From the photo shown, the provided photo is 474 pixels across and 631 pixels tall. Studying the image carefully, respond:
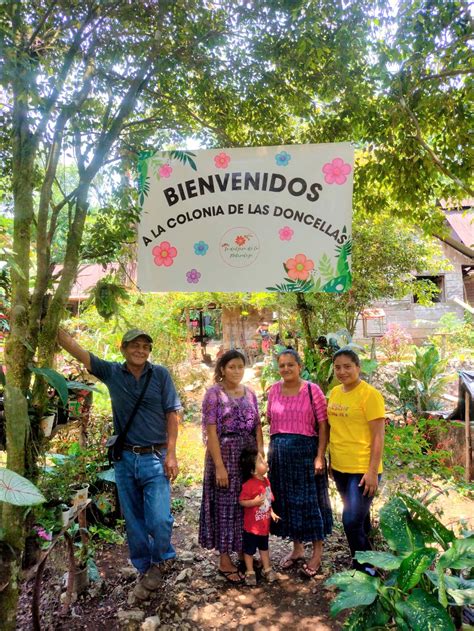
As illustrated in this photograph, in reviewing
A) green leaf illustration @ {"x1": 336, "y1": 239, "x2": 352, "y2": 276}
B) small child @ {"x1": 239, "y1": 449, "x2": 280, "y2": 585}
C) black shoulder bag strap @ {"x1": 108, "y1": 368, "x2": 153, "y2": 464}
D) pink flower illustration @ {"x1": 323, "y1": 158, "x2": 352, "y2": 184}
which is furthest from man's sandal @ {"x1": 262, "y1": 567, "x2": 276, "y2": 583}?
pink flower illustration @ {"x1": 323, "y1": 158, "x2": 352, "y2": 184}

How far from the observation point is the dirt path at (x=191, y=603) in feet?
8.41

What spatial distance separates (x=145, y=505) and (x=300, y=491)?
1.04m

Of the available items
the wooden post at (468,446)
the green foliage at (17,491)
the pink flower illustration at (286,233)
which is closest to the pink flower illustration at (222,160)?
the pink flower illustration at (286,233)

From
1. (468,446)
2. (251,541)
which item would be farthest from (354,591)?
(468,446)

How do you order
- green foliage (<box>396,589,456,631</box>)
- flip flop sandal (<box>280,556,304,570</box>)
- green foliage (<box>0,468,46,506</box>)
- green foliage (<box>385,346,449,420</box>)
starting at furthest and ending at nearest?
1. green foliage (<box>385,346,449,420</box>)
2. flip flop sandal (<box>280,556,304,570</box>)
3. green foliage (<box>396,589,456,631</box>)
4. green foliage (<box>0,468,46,506</box>)

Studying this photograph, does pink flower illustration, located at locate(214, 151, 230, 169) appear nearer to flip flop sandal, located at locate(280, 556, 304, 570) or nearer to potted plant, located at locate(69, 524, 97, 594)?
potted plant, located at locate(69, 524, 97, 594)

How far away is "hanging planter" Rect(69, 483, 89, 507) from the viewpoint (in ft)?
9.32

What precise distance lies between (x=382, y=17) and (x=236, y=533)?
3.49m

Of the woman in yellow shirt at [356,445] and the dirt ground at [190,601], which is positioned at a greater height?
the woman in yellow shirt at [356,445]

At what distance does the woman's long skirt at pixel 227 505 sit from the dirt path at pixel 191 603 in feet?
0.95

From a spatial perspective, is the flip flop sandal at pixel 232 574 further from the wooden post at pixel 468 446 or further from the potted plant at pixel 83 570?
the wooden post at pixel 468 446

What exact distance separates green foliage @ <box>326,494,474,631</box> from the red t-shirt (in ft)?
2.63

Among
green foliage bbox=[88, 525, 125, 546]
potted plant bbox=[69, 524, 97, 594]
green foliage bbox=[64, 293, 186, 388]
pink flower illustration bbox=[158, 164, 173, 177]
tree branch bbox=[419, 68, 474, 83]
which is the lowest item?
green foliage bbox=[88, 525, 125, 546]

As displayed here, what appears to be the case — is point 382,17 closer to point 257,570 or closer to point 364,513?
point 364,513
